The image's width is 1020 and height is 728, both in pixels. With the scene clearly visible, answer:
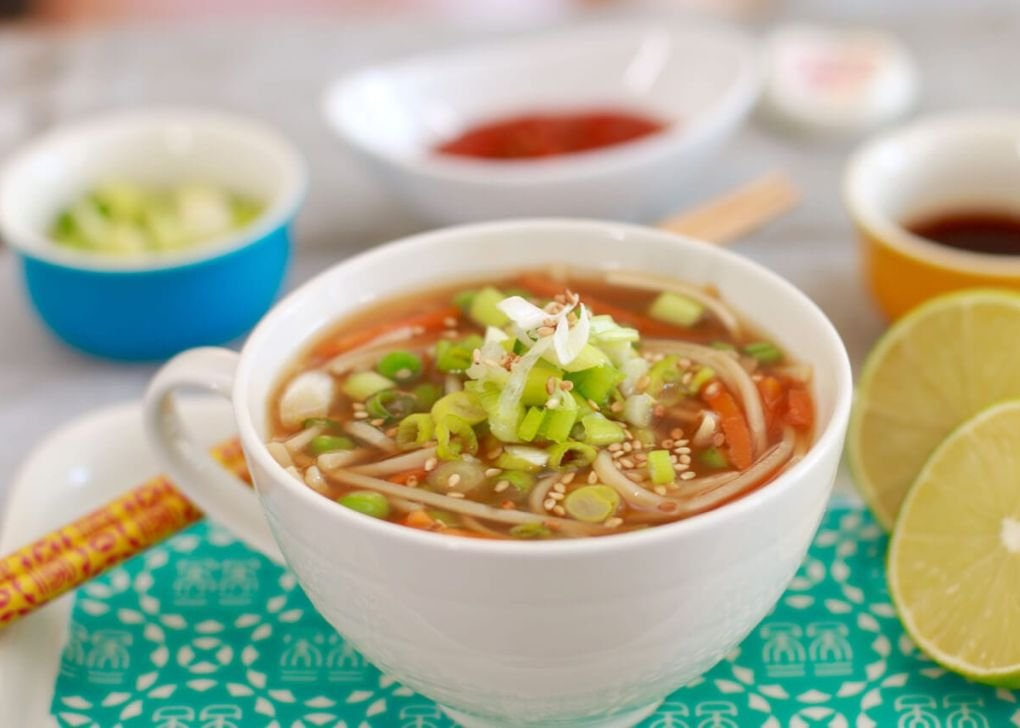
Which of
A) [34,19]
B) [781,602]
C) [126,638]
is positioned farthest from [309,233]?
[34,19]

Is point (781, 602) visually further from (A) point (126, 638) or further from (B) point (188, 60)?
(B) point (188, 60)

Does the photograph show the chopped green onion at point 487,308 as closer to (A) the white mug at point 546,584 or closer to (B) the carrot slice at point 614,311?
(B) the carrot slice at point 614,311

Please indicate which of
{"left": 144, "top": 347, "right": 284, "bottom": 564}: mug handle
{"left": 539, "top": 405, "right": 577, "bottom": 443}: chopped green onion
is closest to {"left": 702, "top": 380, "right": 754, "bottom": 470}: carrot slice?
{"left": 539, "top": 405, "right": 577, "bottom": 443}: chopped green onion

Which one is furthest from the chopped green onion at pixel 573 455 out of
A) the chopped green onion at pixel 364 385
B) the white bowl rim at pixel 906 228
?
the white bowl rim at pixel 906 228

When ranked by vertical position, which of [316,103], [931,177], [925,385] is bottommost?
[316,103]


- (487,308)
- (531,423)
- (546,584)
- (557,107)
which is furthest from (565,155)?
(546,584)

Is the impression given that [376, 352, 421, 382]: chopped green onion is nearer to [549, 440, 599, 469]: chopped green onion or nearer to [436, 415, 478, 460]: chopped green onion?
[436, 415, 478, 460]: chopped green onion

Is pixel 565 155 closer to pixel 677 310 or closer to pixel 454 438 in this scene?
pixel 677 310
